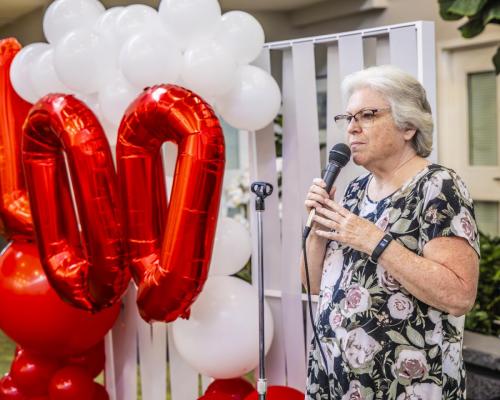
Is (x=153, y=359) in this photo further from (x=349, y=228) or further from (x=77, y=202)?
(x=349, y=228)

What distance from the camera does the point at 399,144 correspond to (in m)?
1.52

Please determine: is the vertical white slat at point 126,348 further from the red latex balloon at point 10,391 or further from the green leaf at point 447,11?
the green leaf at point 447,11

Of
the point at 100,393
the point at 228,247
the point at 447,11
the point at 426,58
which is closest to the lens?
the point at 426,58

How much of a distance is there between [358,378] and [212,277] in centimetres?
88

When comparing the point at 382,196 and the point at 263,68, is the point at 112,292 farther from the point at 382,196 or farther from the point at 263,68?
the point at 382,196

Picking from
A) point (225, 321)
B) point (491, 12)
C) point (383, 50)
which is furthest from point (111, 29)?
point (491, 12)

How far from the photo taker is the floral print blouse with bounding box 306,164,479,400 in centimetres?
146

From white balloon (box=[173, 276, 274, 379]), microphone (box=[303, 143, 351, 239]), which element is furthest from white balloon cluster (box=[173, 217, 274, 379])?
microphone (box=[303, 143, 351, 239])

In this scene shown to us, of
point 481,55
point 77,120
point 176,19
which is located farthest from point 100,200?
point 481,55

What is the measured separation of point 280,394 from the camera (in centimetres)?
214

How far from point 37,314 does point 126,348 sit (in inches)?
17.2

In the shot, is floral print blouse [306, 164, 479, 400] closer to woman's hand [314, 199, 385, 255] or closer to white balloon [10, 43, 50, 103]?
woman's hand [314, 199, 385, 255]

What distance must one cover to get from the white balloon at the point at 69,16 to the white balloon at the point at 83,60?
0.41 feet

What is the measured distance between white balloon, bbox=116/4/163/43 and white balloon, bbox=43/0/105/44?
0.24 metres
